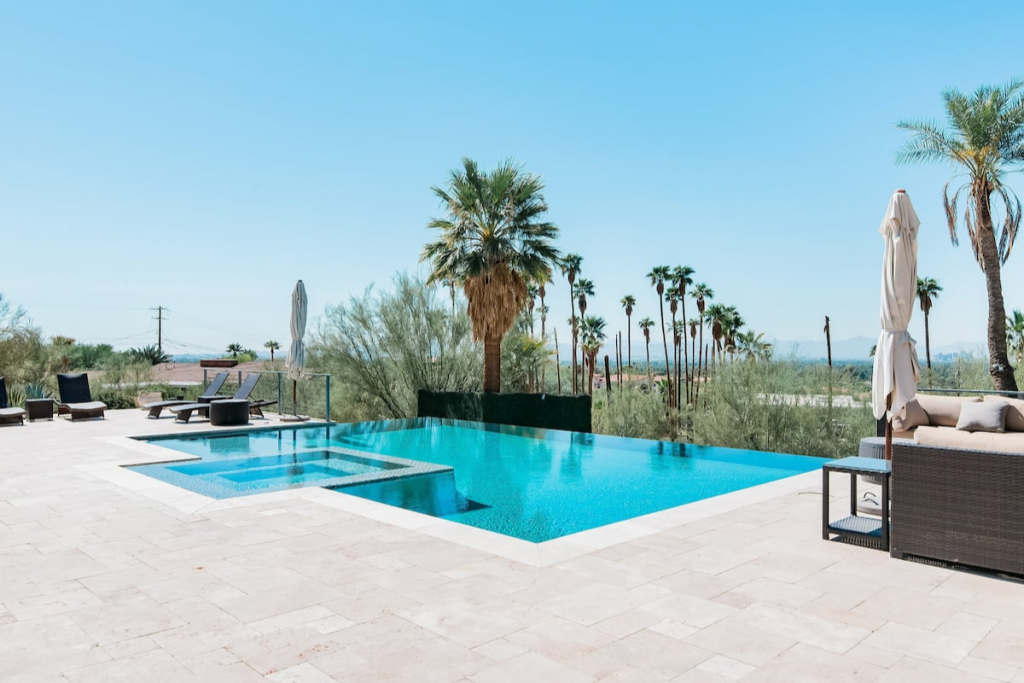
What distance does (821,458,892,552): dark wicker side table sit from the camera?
15.0 ft

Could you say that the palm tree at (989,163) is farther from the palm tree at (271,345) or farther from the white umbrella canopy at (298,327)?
the palm tree at (271,345)

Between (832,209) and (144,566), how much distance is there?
29.1 meters

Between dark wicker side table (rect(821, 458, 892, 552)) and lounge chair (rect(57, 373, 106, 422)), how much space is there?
45.3 ft

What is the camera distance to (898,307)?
5617 millimetres

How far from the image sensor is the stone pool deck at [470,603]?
2844 millimetres

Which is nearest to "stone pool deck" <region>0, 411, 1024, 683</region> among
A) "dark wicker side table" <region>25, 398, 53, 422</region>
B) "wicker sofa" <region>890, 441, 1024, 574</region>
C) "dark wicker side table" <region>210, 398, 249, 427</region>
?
"wicker sofa" <region>890, 441, 1024, 574</region>

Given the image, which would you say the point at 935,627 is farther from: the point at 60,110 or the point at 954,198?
the point at 60,110

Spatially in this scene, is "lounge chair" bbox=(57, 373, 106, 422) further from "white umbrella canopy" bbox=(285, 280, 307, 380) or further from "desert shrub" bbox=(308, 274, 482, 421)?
"desert shrub" bbox=(308, 274, 482, 421)

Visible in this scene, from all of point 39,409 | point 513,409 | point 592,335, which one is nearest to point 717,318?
point 592,335

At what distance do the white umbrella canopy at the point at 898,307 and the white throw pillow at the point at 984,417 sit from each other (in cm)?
200

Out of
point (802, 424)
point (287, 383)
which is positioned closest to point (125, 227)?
point (287, 383)

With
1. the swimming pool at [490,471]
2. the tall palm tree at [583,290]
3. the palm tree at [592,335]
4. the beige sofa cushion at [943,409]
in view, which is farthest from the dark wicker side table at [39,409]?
the palm tree at [592,335]

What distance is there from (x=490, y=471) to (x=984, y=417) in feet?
19.7

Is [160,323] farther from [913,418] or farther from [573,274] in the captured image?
[913,418]
